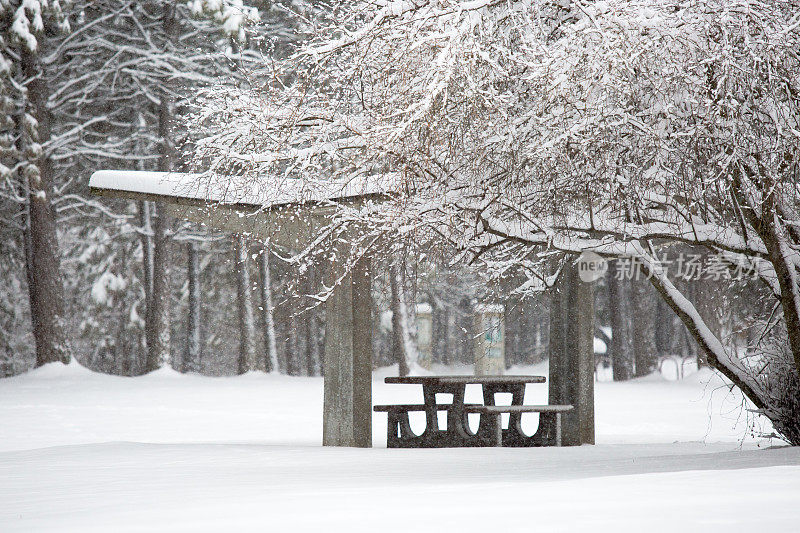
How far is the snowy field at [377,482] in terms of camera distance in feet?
15.9

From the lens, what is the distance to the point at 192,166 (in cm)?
954

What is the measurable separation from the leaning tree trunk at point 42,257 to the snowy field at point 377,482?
5422mm

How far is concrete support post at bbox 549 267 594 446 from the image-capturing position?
11.3 meters

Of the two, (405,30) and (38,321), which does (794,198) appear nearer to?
(405,30)

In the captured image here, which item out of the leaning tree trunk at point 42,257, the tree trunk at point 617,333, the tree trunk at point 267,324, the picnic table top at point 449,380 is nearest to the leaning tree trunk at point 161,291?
the leaning tree trunk at point 42,257

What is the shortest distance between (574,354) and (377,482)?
15.2 feet

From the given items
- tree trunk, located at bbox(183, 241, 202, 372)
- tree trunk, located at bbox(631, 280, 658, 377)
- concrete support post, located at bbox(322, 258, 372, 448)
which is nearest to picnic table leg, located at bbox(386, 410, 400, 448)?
concrete support post, located at bbox(322, 258, 372, 448)

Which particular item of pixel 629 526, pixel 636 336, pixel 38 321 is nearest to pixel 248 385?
pixel 38 321

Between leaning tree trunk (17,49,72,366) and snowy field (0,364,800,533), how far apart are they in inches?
213

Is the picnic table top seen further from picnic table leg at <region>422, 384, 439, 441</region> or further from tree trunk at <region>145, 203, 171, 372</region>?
tree trunk at <region>145, 203, 171, 372</region>

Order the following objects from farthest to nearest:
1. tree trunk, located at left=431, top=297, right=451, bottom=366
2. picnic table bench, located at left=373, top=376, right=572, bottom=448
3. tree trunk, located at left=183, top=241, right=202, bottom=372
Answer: tree trunk, located at left=431, top=297, right=451, bottom=366 → tree trunk, located at left=183, top=241, right=202, bottom=372 → picnic table bench, located at left=373, top=376, right=572, bottom=448

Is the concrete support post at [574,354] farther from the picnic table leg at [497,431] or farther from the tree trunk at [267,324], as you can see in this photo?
the tree trunk at [267,324]

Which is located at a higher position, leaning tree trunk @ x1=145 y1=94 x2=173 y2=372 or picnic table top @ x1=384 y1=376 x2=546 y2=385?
leaning tree trunk @ x1=145 y1=94 x2=173 y2=372

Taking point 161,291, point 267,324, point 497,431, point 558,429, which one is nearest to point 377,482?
point 497,431
